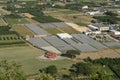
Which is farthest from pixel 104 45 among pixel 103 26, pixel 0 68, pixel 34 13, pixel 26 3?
pixel 26 3

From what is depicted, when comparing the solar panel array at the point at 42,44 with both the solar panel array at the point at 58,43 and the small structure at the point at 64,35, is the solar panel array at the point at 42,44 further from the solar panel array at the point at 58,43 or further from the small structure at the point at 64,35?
the small structure at the point at 64,35

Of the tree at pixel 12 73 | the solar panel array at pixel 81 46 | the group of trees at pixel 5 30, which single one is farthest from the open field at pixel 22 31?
the tree at pixel 12 73

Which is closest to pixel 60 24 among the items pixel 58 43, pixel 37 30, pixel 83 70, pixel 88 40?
pixel 37 30

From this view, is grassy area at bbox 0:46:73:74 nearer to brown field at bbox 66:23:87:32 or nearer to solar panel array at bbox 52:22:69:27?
brown field at bbox 66:23:87:32

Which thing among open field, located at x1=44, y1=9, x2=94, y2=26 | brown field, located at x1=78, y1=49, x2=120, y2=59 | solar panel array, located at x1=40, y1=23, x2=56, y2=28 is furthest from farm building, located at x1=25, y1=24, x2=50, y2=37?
brown field, located at x1=78, y1=49, x2=120, y2=59

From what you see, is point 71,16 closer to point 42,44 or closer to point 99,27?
point 99,27

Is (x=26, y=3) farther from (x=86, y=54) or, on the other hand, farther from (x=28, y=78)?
(x=28, y=78)
